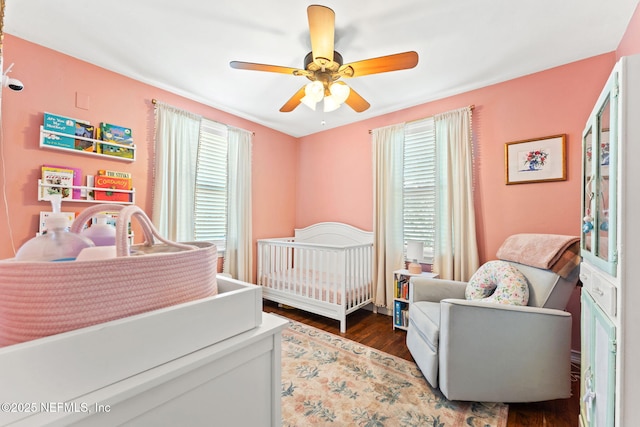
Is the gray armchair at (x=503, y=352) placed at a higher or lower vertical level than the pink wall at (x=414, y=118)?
lower

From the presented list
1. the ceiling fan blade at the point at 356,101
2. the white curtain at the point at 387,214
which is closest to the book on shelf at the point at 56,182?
the ceiling fan blade at the point at 356,101

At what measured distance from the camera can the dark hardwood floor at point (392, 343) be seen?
1.49 m

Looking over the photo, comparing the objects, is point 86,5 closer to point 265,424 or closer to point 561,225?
point 265,424

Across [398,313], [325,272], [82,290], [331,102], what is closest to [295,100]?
[331,102]

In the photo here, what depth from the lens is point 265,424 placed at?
623 mm

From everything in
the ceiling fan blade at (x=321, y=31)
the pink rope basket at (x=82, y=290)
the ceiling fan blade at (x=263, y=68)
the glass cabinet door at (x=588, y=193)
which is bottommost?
the pink rope basket at (x=82, y=290)

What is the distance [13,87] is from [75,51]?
1.86 feet

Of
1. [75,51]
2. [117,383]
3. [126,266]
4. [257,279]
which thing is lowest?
[257,279]

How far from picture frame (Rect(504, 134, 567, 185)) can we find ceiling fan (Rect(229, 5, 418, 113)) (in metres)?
1.40

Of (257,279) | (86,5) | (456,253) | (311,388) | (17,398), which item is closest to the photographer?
(17,398)

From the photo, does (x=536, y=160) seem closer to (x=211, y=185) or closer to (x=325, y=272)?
(x=325, y=272)

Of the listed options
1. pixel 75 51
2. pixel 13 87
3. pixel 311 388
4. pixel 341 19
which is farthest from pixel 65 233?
pixel 75 51

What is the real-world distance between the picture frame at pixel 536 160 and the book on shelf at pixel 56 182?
144 inches

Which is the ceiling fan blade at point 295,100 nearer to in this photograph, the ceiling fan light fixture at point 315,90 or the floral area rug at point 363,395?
the ceiling fan light fixture at point 315,90
